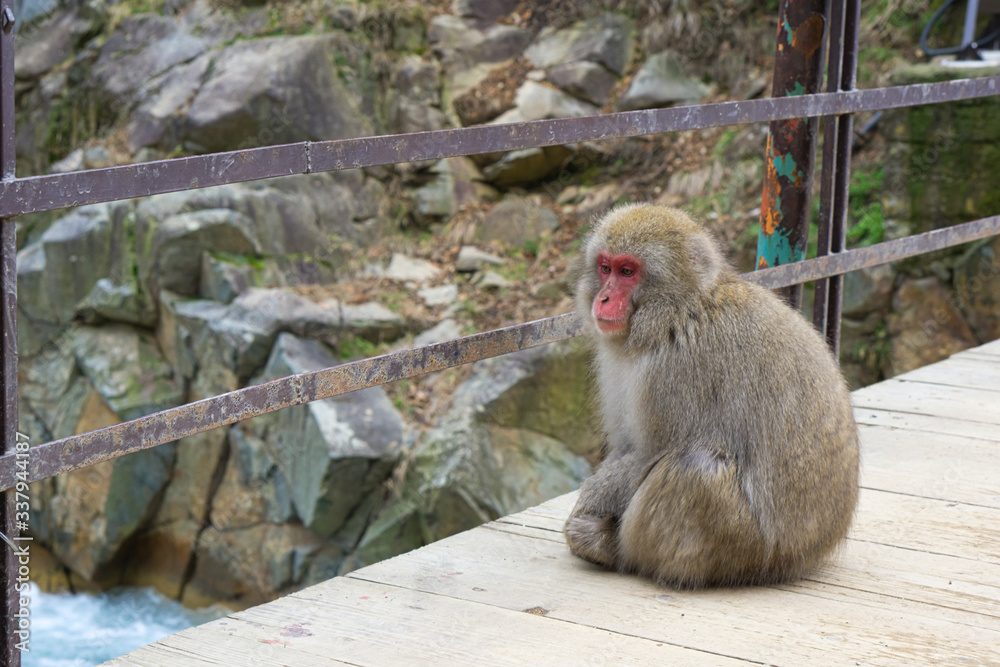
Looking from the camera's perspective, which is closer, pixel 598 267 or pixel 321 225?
pixel 598 267

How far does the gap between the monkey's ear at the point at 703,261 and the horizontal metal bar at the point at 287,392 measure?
37 cm

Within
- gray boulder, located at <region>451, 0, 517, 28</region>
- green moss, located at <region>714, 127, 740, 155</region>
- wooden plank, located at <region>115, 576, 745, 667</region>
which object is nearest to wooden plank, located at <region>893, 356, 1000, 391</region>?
wooden plank, located at <region>115, 576, 745, 667</region>

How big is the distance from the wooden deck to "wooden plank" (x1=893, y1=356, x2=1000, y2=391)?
110 centimetres

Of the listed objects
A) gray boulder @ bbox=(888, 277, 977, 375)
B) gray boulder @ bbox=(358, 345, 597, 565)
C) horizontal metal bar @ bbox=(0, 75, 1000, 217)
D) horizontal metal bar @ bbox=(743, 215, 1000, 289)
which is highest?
horizontal metal bar @ bbox=(0, 75, 1000, 217)

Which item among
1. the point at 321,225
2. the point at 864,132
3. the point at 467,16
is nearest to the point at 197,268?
the point at 321,225

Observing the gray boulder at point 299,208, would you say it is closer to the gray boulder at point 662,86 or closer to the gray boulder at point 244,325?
the gray boulder at point 244,325

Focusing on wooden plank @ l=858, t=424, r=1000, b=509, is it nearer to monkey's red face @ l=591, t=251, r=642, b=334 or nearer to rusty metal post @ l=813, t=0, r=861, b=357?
rusty metal post @ l=813, t=0, r=861, b=357

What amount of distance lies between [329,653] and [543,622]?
369 mm

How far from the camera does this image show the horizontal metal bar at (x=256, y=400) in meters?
1.48

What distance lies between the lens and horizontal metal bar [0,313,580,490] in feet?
4.85

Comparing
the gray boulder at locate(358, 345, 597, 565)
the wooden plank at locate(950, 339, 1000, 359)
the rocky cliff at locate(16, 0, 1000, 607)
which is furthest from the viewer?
the rocky cliff at locate(16, 0, 1000, 607)

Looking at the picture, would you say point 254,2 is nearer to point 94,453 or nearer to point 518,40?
point 518,40

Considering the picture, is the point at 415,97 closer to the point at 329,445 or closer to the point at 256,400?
the point at 329,445

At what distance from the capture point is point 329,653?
1650 millimetres
